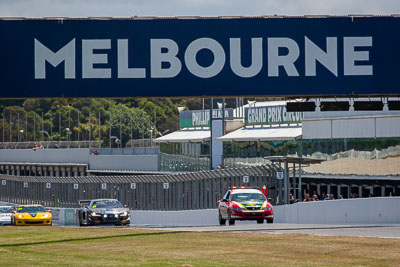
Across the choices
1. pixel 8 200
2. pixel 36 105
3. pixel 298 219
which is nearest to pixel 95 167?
pixel 8 200

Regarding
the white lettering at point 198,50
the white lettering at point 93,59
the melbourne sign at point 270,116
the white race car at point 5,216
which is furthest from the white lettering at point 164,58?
the melbourne sign at point 270,116

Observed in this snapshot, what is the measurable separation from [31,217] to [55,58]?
62.7ft

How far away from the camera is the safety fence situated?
44312 mm

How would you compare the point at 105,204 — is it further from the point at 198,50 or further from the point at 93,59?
the point at 198,50

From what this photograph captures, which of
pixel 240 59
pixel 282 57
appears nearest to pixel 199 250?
pixel 240 59

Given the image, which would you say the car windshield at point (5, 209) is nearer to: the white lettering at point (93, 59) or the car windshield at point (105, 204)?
the car windshield at point (105, 204)

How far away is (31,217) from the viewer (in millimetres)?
43344

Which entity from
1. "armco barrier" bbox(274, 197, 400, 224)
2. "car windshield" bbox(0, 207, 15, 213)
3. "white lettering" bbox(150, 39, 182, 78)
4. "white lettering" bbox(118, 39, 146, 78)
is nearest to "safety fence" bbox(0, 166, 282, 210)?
"armco barrier" bbox(274, 197, 400, 224)

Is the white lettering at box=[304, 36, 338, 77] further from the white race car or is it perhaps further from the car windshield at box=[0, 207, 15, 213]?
the car windshield at box=[0, 207, 15, 213]

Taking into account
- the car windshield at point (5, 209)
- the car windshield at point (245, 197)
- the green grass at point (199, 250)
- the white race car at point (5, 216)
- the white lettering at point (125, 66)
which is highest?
the white lettering at point (125, 66)

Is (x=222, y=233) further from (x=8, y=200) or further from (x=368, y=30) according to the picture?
(x=8, y=200)

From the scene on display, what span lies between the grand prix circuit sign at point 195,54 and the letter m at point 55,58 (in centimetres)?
3

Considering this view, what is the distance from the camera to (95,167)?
3388 inches

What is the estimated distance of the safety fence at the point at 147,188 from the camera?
44312 mm
